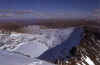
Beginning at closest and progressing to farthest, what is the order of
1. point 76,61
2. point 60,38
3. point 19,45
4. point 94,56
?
point 76,61, point 94,56, point 19,45, point 60,38

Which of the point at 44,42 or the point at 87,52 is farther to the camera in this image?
the point at 44,42

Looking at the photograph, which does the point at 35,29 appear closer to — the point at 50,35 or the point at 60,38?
the point at 50,35

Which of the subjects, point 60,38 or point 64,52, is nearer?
point 64,52

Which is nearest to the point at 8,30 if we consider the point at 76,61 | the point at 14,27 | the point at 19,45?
the point at 14,27

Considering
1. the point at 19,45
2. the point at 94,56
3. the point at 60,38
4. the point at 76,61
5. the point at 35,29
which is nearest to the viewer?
the point at 76,61

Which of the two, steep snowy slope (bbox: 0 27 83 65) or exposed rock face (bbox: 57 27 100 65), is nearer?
exposed rock face (bbox: 57 27 100 65)

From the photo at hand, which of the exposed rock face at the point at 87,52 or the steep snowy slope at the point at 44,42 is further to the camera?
the steep snowy slope at the point at 44,42

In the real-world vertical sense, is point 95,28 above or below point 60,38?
above

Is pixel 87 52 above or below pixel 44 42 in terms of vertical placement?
below
